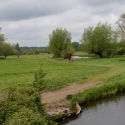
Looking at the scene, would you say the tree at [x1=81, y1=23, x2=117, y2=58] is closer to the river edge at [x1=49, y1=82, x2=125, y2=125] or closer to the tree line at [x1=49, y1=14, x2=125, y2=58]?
the tree line at [x1=49, y1=14, x2=125, y2=58]

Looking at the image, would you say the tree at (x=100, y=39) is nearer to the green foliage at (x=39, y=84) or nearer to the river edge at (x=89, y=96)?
the river edge at (x=89, y=96)

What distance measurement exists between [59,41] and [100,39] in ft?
48.1

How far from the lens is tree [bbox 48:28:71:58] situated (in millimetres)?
80688

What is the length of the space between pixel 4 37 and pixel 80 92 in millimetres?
68093

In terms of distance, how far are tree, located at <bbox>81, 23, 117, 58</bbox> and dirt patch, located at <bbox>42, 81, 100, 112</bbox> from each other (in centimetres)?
4144

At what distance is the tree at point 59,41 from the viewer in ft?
265

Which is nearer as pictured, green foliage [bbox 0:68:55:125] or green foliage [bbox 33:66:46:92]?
green foliage [bbox 0:68:55:125]

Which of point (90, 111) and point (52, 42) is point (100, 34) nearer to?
point (52, 42)

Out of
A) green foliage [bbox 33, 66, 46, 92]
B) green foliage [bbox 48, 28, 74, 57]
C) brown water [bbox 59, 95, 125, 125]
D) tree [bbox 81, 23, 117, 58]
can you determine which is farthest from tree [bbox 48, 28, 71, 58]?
green foliage [bbox 33, 66, 46, 92]

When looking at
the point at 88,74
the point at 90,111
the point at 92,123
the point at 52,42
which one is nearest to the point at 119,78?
the point at 88,74

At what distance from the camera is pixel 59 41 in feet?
265

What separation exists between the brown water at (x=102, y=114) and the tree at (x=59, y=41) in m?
56.4

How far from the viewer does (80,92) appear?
26125 mm

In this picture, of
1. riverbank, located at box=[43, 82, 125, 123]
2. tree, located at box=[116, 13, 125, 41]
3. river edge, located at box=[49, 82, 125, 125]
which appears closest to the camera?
river edge, located at box=[49, 82, 125, 125]
